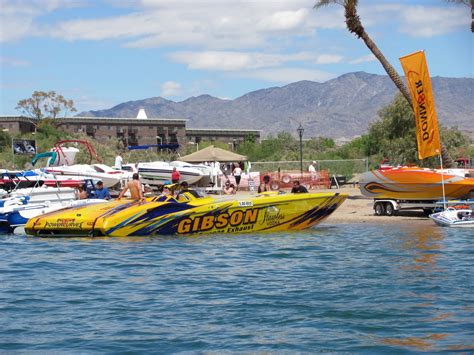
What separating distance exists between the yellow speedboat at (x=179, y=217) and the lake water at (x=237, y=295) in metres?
0.62

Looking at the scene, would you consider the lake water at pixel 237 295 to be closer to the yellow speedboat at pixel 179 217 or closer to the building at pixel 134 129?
the yellow speedboat at pixel 179 217

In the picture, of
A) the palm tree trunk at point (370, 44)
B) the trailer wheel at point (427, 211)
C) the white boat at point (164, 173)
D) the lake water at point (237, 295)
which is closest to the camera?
the lake water at point (237, 295)

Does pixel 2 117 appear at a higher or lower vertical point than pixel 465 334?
higher

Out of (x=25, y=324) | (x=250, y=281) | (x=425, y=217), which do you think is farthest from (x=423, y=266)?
(x=425, y=217)

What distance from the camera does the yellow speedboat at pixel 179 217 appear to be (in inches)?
794

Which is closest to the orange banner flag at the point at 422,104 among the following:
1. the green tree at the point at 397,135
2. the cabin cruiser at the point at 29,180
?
the cabin cruiser at the point at 29,180

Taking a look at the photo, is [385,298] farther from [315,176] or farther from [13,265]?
[315,176]

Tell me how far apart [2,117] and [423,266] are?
9889 centimetres

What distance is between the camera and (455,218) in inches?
898

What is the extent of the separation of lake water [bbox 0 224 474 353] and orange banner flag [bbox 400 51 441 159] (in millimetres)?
5144

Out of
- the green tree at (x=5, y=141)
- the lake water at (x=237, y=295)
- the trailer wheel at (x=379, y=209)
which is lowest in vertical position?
the lake water at (x=237, y=295)

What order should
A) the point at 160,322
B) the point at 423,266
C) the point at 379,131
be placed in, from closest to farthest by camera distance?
the point at 160,322 < the point at 423,266 < the point at 379,131

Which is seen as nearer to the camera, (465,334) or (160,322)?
(465,334)

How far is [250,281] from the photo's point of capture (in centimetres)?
1382
